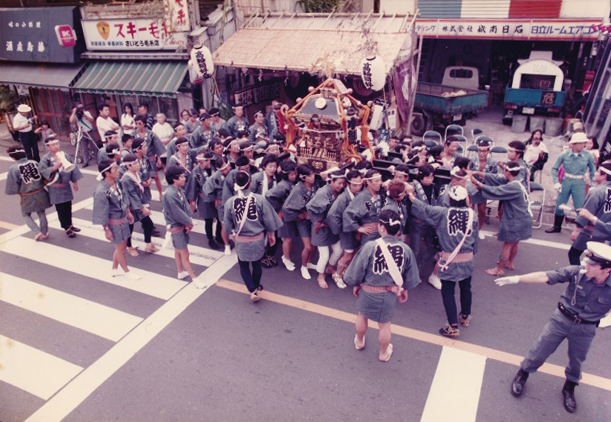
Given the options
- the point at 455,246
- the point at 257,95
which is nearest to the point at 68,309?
the point at 455,246

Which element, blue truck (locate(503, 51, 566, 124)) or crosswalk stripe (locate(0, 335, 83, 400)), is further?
blue truck (locate(503, 51, 566, 124))

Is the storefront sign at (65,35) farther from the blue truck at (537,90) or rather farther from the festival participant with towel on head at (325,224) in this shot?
the blue truck at (537,90)

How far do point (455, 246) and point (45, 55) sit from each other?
52.1 feet

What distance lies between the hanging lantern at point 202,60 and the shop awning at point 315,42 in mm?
592

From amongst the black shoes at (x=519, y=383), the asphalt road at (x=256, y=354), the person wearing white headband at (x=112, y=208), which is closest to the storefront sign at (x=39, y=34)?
the asphalt road at (x=256, y=354)

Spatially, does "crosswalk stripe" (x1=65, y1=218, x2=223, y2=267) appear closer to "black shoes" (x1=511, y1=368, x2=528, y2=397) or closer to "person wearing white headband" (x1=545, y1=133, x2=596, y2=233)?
"black shoes" (x1=511, y1=368, x2=528, y2=397)

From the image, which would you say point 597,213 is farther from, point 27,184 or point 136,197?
point 27,184

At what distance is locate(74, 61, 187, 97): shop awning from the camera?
13.0 meters

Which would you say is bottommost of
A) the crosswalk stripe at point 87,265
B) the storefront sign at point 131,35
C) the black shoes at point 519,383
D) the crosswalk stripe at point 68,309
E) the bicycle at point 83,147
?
the crosswalk stripe at point 68,309

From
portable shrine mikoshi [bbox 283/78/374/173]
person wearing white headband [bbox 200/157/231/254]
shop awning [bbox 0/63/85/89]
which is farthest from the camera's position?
shop awning [bbox 0/63/85/89]

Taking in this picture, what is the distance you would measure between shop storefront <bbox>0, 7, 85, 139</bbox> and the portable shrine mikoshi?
10.6 metres

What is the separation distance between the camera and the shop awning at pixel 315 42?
37.8 ft

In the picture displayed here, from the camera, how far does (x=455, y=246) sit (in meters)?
5.40

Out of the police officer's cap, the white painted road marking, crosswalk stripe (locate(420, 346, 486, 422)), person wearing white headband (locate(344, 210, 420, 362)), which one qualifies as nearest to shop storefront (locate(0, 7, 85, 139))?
the white painted road marking
